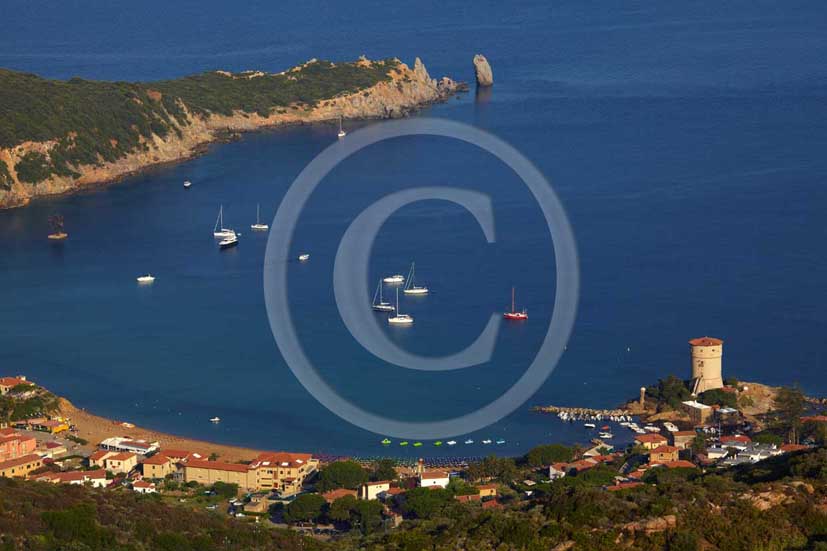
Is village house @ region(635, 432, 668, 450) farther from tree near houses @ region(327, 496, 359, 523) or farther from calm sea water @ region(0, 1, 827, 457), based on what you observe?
tree near houses @ region(327, 496, 359, 523)

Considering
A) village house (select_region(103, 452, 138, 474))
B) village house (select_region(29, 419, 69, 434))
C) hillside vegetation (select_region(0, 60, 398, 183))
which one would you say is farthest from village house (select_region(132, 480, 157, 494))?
hillside vegetation (select_region(0, 60, 398, 183))

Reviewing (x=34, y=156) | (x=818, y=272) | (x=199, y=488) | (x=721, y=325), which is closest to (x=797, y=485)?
(x=199, y=488)

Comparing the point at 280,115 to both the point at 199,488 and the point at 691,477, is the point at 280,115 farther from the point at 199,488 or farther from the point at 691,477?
the point at 691,477

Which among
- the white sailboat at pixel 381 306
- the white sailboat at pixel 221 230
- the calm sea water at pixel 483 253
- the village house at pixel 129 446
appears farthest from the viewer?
the white sailboat at pixel 221 230

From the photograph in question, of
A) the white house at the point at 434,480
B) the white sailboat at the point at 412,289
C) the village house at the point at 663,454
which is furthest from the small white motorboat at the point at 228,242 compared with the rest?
the village house at the point at 663,454

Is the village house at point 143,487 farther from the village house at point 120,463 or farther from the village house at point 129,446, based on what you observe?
the village house at point 129,446

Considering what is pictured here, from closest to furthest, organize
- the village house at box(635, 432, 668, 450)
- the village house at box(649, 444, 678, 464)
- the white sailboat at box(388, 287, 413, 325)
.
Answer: the village house at box(649, 444, 678, 464)
the village house at box(635, 432, 668, 450)
the white sailboat at box(388, 287, 413, 325)
